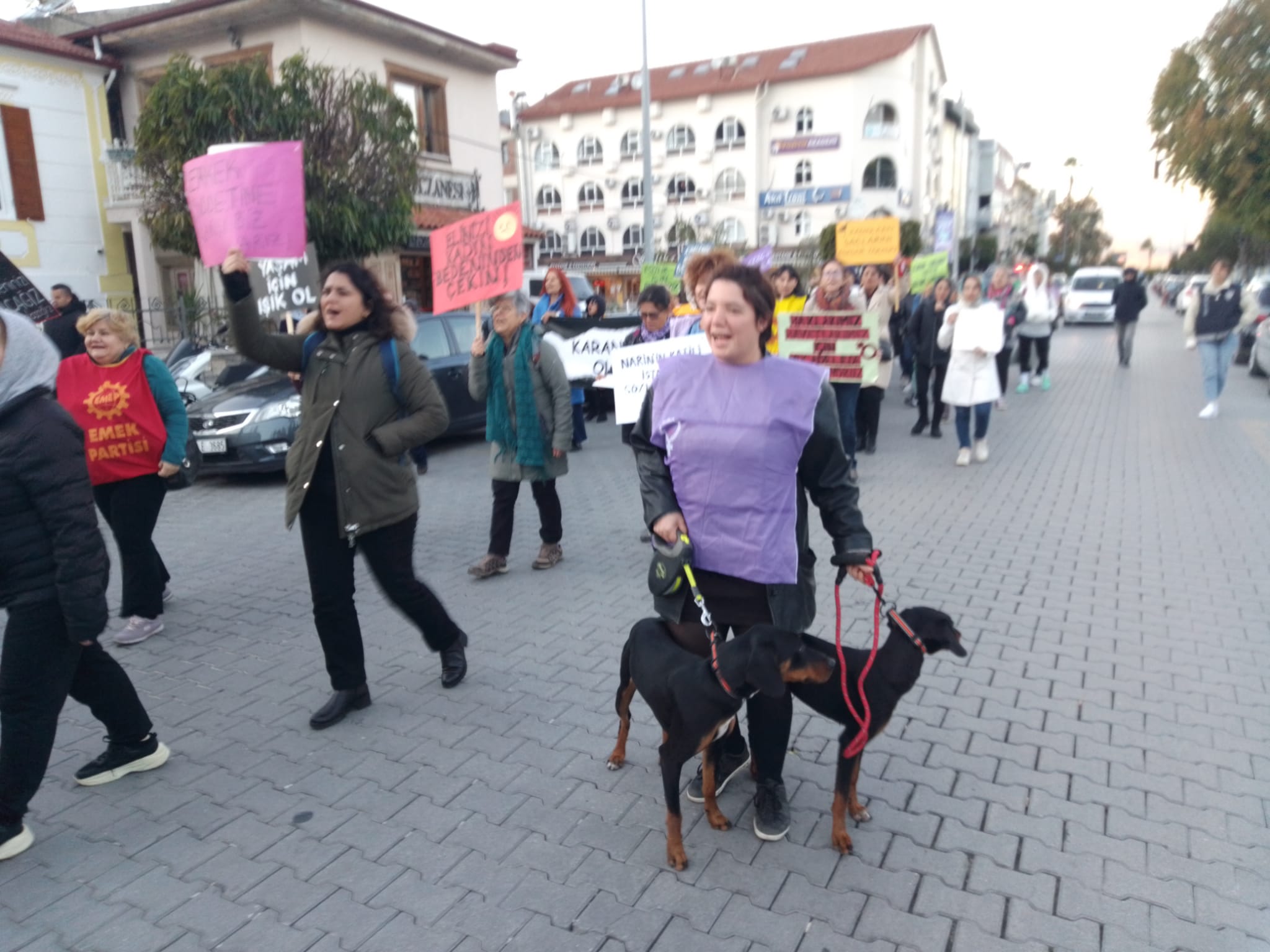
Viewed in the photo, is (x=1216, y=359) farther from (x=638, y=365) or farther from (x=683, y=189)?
(x=683, y=189)

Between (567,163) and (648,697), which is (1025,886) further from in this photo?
(567,163)

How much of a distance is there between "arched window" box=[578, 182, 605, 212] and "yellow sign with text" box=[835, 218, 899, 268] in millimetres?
44711

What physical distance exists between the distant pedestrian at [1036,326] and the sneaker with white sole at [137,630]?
12.6 metres

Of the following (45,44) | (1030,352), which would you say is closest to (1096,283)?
(1030,352)

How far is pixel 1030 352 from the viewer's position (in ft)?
50.9

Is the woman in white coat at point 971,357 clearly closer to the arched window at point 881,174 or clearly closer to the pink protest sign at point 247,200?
the pink protest sign at point 247,200

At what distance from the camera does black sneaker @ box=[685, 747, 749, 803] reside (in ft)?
11.4

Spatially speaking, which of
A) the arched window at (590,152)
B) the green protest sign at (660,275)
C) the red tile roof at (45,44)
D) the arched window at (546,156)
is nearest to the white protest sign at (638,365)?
the green protest sign at (660,275)

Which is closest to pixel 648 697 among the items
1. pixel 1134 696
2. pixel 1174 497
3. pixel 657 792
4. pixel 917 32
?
pixel 657 792

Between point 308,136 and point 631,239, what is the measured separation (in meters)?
42.6

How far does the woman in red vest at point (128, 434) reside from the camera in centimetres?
487

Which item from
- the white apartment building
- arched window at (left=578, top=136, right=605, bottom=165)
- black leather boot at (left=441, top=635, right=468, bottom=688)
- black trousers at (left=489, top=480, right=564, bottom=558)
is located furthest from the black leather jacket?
arched window at (left=578, top=136, right=605, bottom=165)

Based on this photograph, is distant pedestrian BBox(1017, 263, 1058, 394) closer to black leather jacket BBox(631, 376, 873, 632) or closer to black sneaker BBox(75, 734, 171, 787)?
black leather jacket BBox(631, 376, 873, 632)

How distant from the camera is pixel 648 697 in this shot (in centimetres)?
309
